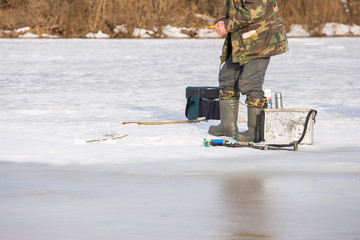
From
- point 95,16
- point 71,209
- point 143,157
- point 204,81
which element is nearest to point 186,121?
point 143,157

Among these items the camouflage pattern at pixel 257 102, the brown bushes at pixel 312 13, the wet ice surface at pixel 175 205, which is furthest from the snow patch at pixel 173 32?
the wet ice surface at pixel 175 205

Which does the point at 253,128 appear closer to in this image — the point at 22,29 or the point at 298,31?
the point at 298,31

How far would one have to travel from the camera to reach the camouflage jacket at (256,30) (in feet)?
22.8

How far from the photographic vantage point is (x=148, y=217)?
14.3ft

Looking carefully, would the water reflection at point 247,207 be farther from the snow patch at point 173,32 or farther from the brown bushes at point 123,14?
the brown bushes at point 123,14

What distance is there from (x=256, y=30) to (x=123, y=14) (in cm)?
3373

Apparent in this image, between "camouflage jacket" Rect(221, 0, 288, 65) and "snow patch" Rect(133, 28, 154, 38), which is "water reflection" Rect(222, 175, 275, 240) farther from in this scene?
"snow patch" Rect(133, 28, 154, 38)

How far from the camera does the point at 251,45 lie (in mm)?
7039

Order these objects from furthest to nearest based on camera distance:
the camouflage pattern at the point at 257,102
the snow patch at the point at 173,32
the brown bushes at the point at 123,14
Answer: the brown bushes at the point at 123,14 → the snow patch at the point at 173,32 → the camouflage pattern at the point at 257,102

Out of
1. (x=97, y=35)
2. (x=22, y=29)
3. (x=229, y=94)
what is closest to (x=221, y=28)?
(x=229, y=94)

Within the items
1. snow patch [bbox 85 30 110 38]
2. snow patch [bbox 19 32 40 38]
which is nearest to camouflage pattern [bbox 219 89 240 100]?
snow patch [bbox 85 30 110 38]

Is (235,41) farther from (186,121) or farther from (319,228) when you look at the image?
(319,228)

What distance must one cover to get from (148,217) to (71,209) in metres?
0.46

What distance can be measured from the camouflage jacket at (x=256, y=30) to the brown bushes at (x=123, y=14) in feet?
106
